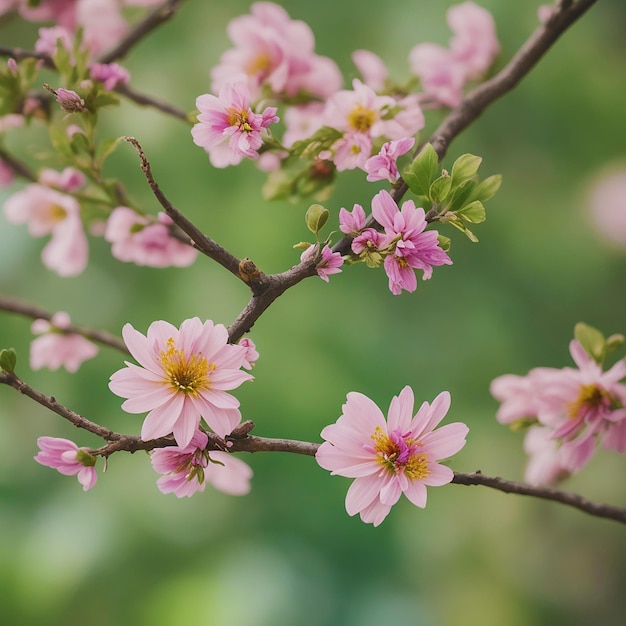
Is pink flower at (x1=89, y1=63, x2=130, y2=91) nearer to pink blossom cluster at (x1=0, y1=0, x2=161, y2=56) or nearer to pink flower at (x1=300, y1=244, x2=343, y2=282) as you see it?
pink blossom cluster at (x1=0, y1=0, x2=161, y2=56)

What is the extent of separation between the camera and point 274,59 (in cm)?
67

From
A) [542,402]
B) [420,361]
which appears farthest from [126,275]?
[542,402]

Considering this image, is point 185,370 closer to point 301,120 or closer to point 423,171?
point 423,171

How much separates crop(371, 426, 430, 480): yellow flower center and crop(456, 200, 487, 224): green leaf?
0.12m

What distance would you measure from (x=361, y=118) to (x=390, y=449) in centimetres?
25

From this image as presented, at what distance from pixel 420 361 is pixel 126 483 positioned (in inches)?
20.6

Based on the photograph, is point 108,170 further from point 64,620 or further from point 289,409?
point 64,620

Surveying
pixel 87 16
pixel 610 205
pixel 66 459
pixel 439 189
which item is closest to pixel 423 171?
pixel 439 189

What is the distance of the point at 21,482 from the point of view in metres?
1.31

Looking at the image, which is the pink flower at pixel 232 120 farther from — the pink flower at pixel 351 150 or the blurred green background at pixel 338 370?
the blurred green background at pixel 338 370

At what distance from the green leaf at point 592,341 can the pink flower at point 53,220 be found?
0.43 m

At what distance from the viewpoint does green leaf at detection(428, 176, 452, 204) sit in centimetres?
43

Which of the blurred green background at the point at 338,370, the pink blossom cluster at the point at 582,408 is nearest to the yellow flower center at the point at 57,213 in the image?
the pink blossom cluster at the point at 582,408

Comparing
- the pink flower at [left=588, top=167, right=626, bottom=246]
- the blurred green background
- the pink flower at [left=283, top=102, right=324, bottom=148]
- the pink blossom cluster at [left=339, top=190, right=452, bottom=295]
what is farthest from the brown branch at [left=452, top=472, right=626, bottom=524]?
the pink flower at [left=588, top=167, right=626, bottom=246]
